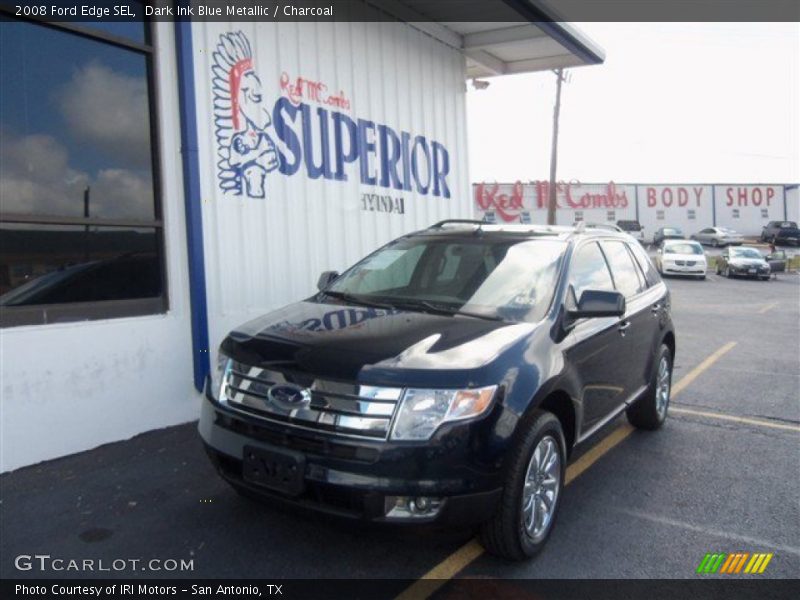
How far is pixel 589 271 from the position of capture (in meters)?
4.57

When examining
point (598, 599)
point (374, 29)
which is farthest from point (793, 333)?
point (598, 599)

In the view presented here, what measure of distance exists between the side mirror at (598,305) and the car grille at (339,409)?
4.54 feet

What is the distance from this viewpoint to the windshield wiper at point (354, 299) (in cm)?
412

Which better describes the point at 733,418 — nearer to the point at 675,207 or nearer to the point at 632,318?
the point at 632,318

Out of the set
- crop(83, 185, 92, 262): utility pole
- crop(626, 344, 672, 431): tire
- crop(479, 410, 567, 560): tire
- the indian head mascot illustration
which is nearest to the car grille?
crop(479, 410, 567, 560): tire

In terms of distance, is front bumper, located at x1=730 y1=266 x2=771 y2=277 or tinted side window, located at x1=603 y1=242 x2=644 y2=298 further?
front bumper, located at x1=730 y1=266 x2=771 y2=277

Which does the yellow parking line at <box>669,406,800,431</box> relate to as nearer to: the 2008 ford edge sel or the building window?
the 2008 ford edge sel

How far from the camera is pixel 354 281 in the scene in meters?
4.70

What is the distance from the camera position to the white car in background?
2675cm

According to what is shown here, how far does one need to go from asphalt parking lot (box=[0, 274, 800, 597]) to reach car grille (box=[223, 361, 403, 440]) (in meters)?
0.45

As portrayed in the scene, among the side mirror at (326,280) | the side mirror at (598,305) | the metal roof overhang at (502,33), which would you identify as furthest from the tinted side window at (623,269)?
the metal roof overhang at (502,33)

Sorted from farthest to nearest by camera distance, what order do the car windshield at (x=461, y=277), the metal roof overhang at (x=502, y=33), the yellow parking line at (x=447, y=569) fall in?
1. the metal roof overhang at (x=502, y=33)
2. the car windshield at (x=461, y=277)
3. the yellow parking line at (x=447, y=569)

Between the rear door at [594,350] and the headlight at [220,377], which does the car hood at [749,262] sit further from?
the headlight at [220,377]

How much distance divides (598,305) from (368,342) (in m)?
1.40
